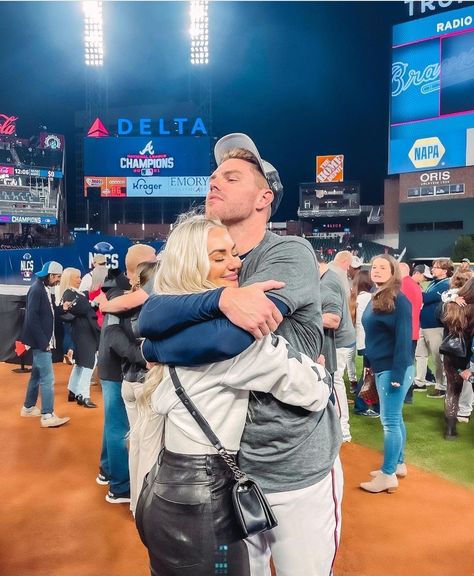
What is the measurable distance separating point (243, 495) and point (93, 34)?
36.7 m

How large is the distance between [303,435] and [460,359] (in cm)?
402

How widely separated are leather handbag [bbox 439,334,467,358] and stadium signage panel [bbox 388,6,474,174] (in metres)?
29.6

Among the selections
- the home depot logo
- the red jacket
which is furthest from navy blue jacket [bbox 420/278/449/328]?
the home depot logo

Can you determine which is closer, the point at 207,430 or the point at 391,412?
the point at 207,430

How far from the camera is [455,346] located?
4.76 m

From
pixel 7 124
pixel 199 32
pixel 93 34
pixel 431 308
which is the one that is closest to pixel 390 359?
pixel 431 308

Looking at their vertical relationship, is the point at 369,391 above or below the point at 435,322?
below

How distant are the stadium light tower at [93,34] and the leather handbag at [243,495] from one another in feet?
115

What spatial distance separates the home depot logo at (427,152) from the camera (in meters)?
31.4

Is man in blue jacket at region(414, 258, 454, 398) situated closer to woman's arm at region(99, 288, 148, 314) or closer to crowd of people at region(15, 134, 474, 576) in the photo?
woman's arm at region(99, 288, 148, 314)

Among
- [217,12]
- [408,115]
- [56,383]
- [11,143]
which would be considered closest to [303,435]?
[56,383]

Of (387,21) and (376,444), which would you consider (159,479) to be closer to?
(376,444)

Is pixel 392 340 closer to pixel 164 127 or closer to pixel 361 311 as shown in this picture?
pixel 361 311

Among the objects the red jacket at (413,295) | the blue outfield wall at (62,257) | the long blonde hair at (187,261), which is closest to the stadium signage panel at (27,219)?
the blue outfield wall at (62,257)
